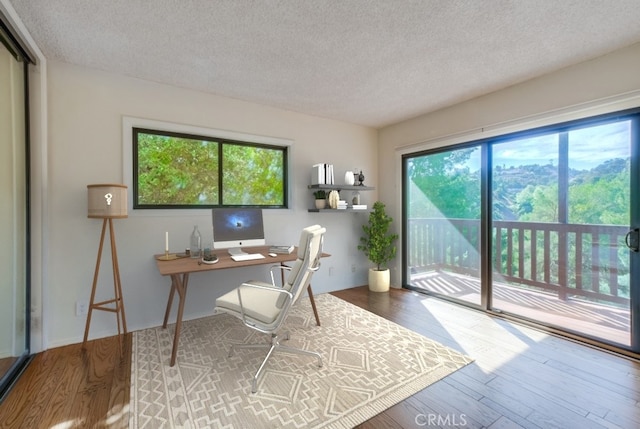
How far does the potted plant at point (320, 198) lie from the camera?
383cm

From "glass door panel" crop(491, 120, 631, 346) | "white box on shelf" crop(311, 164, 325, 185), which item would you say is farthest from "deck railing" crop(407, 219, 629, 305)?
"white box on shelf" crop(311, 164, 325, 185)

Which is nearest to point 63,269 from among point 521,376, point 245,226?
point 245,226

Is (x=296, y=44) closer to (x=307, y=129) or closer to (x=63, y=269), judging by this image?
(x=307, y=129)

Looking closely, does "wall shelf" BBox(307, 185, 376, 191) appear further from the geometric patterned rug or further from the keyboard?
the geometric patterned rug

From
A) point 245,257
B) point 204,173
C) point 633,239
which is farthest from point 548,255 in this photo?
point 204,173

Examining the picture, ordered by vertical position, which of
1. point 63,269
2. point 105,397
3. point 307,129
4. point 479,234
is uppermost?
point 307,129

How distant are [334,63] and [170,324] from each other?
9.76 ft

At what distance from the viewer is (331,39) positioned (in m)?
2.16

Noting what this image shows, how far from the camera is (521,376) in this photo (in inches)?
79.5

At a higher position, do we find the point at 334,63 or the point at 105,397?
the point at 334,63

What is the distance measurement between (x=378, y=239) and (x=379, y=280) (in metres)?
0.58

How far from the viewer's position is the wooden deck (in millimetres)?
2482

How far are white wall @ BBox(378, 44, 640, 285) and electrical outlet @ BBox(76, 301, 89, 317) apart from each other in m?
3.68

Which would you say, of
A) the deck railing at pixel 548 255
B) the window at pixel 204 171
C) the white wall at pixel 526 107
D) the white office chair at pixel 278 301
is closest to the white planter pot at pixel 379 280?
the white wall at pixel 526 107
